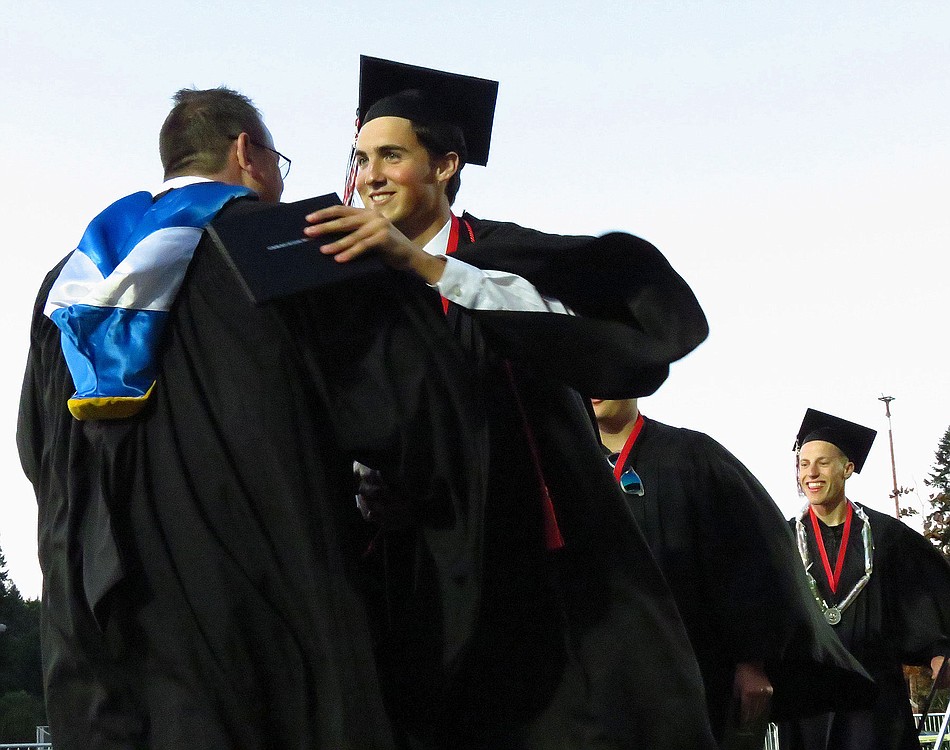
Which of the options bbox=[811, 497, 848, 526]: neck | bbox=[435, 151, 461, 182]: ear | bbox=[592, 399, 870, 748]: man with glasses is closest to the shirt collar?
bbox=[435, 151, 461, 182]: ear

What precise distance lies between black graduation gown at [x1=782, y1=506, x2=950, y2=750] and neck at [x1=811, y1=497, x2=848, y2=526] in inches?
4.1

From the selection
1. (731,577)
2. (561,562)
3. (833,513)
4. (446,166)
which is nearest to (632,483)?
(731,577)

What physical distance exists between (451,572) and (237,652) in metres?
0.62

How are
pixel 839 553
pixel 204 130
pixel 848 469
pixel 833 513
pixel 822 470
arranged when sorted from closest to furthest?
pixel 204 130, pixel 839 553, pixel 833 513, pixel 822 470, pixel 848 469

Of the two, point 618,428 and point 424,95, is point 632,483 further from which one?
point 424,95

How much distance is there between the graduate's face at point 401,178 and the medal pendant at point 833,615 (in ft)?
18.1

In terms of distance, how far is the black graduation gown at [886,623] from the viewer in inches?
357

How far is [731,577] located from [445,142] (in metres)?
2.23

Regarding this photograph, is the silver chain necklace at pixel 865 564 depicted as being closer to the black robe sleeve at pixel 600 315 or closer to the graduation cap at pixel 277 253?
the black robe sleeve at pixel 600 315

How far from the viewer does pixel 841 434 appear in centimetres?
1048

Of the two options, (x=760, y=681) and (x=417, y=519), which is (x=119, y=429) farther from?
(x=760, y=681)

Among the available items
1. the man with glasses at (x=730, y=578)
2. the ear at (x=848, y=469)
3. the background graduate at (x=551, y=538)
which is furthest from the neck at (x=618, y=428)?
the ear at (x=848, y=469)

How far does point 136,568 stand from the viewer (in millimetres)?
3494

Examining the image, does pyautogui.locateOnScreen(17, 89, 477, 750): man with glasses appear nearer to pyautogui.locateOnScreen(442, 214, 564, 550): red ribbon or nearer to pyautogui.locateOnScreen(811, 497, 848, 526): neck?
pyautogui.locateOnScreen(442, 214, 564, 550): red ribbon
